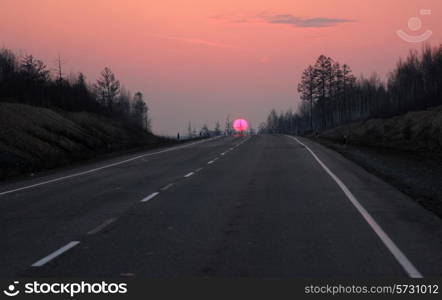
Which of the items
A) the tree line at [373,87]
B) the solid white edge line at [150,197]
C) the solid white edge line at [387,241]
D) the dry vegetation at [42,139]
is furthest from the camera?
the tree line at [373,87]

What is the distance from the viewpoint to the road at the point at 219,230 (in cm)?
670

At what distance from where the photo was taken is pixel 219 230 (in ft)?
29.9

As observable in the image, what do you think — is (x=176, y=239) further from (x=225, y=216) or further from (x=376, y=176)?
(x=376, y=176)

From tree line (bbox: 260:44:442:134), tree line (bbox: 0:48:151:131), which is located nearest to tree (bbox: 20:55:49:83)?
tree line (bbox: 0:48:151:131)

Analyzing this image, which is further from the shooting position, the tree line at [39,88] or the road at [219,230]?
the tree line at [39,88]

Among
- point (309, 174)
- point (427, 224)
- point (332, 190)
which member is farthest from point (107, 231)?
point (309, 174)

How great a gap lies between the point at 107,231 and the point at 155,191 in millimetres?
5841

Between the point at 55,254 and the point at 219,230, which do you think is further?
the point at 219,230

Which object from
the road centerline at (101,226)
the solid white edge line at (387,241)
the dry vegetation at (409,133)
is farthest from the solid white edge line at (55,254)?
the dry vegetation at (409,133)

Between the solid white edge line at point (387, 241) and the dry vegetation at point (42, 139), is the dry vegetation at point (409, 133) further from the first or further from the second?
the solid white edge line at point (387, 241)

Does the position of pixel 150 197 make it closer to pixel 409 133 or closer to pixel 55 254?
pixel 55 254

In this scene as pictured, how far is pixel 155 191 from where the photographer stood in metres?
15.0

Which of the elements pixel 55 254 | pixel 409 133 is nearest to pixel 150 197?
pixel 55 254

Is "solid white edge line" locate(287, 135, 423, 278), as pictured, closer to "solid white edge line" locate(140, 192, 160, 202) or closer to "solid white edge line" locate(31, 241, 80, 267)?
"solid white edge line" locate(31, 241, 80, 267)
